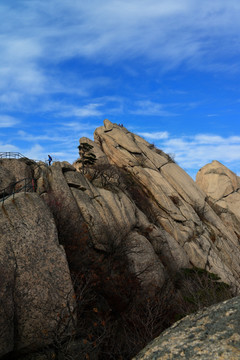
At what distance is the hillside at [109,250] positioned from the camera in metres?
15.5

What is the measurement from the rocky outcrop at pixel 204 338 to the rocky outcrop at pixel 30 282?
9723 mm

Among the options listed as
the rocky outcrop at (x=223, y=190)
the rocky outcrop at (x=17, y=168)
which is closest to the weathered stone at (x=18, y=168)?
the rocky outcrop at (x=17, y=168)

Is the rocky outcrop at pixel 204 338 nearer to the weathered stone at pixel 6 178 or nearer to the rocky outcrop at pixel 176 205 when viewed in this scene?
the weathered stone at pixel 6 178

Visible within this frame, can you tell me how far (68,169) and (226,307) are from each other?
2789 cm

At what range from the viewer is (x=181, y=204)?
44.5 m

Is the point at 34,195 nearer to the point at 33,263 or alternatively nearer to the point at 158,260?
the point at 33,263

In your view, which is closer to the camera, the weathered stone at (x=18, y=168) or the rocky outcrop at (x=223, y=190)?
the weathered stone at (x=18, y=168)

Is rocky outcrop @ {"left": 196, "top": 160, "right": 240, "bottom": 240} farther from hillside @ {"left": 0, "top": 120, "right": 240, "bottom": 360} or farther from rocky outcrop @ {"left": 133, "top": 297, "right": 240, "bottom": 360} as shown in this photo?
rocky outcrop @ {"left": 133, "top": 297, "right": 240, "bottom": 360}

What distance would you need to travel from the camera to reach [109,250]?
27.5 meters

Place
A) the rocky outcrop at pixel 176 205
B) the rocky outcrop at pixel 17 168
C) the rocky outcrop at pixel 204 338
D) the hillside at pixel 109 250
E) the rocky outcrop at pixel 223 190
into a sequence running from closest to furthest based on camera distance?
the rocky outcrop at pixel 204 338
the hillside at pixel 109 250
the rocky outcrop at pixel 17 168
the rocky outcrop at pixel 176 205
the rocky outcrop at pixel 223 190

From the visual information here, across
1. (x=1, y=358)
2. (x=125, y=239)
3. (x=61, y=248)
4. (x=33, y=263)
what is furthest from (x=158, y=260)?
(x=1, y=358)

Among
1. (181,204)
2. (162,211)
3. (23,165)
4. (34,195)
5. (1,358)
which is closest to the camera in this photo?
(1,358)

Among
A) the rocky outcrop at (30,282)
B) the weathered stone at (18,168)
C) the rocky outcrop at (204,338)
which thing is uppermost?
the weathered stone at (18,168)

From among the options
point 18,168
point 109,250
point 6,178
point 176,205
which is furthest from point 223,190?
point 6,178
